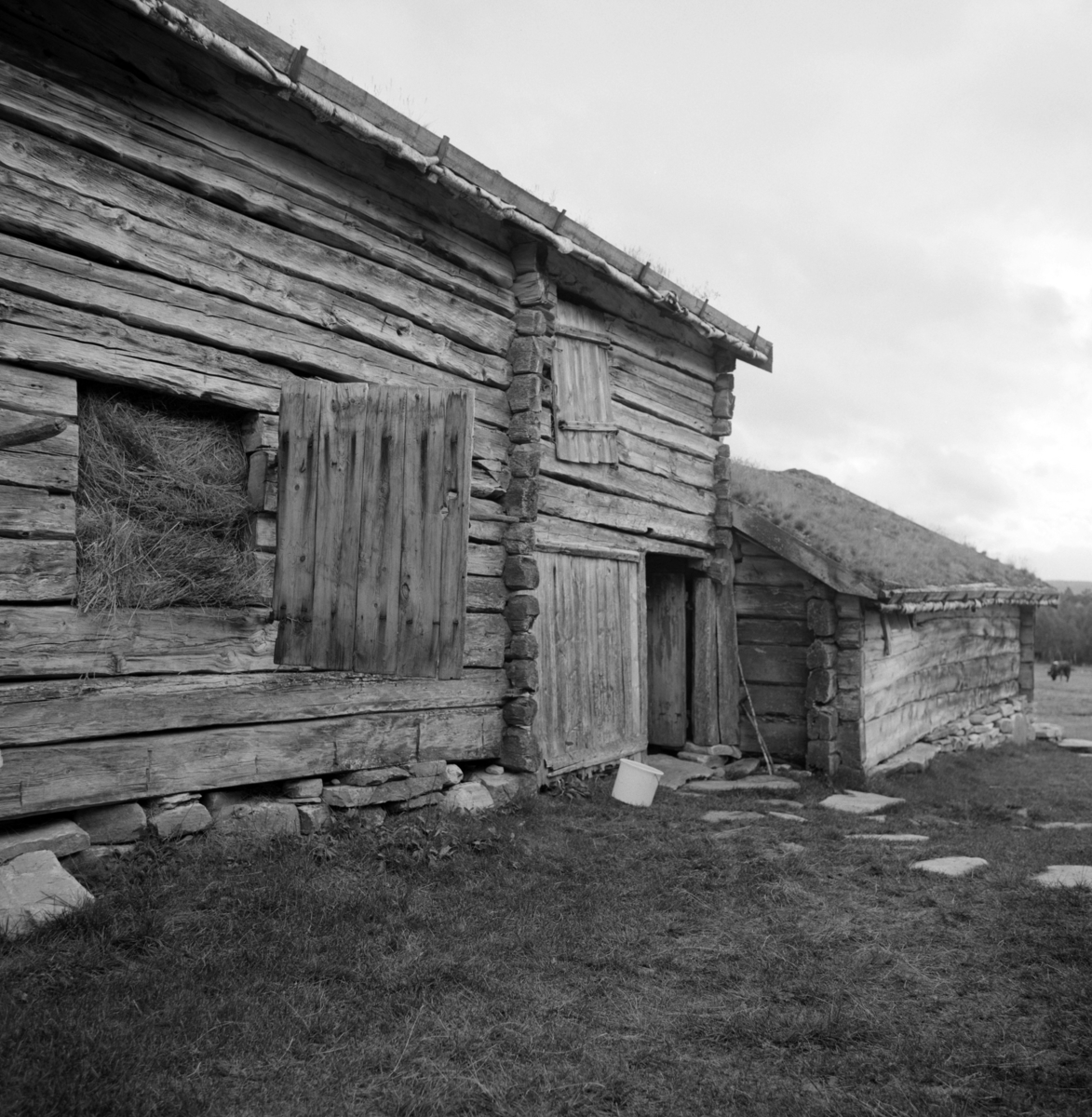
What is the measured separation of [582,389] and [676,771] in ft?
13.1

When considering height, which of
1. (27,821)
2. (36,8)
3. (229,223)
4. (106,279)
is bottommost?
(27,821)

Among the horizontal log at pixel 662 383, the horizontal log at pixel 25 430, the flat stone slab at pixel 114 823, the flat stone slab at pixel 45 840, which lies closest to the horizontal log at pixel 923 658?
the horizontal log at pixel 662 383

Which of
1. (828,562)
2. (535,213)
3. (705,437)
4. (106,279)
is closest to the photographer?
(106,279)

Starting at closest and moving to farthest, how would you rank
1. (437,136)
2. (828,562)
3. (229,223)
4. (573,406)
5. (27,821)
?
(27,821) < (229,223) < (437,136) < (573,406) < (828,562)

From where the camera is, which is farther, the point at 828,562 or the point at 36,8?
the point at 828,562

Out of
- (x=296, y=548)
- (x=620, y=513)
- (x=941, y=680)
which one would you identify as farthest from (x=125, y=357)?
(x=941, y=680)

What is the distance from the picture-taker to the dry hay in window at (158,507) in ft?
17.5

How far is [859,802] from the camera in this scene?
9.03 m

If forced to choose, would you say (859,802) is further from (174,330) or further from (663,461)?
(174,330)

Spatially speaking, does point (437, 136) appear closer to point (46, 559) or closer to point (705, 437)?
point (46, 559)

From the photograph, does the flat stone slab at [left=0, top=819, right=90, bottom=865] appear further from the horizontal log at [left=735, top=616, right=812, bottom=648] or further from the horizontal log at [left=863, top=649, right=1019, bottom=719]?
the horizontal log at [left=863, top=649, right=1019, bottom=719]

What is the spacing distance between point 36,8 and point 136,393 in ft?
6.55

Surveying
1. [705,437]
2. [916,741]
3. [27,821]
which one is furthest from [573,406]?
[916,741]

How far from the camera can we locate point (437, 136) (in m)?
6.74
